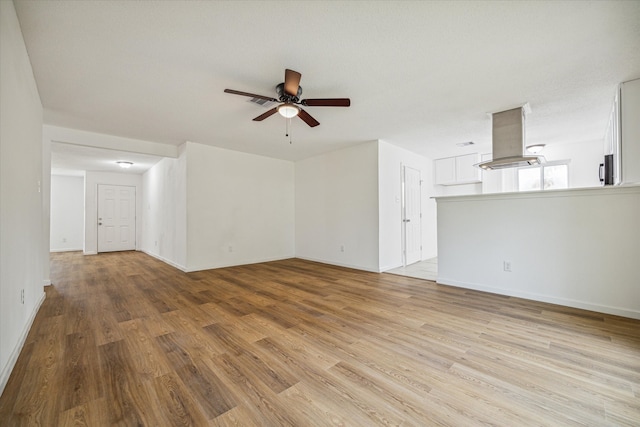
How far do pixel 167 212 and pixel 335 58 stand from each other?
5215 millimetres

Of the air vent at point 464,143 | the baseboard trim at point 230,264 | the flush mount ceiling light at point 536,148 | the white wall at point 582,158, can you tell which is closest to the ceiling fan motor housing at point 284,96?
the baseboard trim at point 230,264

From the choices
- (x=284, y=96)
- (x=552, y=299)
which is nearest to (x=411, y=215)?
(x=552, y=299)

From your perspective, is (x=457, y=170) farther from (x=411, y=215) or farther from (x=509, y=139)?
(x=509, y=139)

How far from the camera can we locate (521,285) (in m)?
3.24

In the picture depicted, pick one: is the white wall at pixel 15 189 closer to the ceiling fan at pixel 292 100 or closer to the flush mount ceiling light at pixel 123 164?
the ceiling fan at pixel 292 100

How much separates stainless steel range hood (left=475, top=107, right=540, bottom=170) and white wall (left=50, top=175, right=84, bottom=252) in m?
11.2

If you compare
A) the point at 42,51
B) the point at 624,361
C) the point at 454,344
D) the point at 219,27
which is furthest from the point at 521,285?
the point at 42,51

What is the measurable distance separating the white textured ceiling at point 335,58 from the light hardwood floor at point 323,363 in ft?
8.10

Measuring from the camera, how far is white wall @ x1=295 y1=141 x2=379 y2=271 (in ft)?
16.1

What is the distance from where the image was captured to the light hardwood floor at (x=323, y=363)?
1.38 m

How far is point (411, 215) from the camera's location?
5691mm

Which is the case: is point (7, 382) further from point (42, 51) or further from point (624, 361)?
point (624, 361)

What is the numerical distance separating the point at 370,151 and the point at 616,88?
312 centimetres

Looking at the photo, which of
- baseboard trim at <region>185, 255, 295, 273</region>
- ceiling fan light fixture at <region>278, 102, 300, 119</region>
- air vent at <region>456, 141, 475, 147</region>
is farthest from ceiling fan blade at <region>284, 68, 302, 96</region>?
air vent at <region>456, 141, 475, 147</region>
